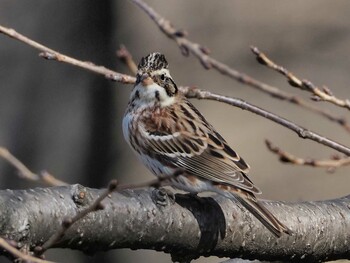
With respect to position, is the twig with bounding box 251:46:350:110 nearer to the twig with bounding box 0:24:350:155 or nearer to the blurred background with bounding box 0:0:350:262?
the twig with bounding box 0:24:350:155

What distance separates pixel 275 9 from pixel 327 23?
37 centimetres

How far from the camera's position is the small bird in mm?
4262

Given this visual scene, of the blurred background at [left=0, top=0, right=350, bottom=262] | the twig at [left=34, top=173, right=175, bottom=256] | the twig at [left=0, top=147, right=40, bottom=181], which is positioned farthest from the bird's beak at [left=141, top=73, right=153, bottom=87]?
the blurred background at [left=0, top=0, right=350, bottom=262]

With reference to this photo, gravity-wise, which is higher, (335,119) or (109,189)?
(335,119)

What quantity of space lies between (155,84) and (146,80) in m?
0.18

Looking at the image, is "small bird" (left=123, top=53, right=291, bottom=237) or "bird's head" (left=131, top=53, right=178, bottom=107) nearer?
"small bird" (left=123, top=53, right=291, bottom=237)

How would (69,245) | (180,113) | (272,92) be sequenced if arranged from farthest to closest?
(180,113)
(69,245)
(272,92)

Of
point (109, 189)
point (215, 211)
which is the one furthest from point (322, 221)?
point (109, 189)

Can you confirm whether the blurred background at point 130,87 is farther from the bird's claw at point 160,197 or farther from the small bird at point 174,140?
the bird's claw at point 160,197

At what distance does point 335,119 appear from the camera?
2.36m

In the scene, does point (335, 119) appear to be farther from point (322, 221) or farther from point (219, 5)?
point (219, 5)

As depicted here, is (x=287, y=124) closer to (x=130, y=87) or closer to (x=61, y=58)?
(x=61, y=58)

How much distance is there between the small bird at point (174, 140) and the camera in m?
4.26

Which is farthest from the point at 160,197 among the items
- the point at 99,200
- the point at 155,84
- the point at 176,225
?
the point at 155,84
